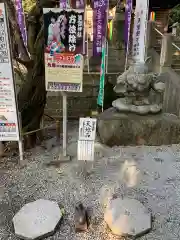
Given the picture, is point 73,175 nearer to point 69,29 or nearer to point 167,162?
point 167,162

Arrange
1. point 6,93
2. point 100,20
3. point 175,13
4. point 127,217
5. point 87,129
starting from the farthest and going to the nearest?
point 175,13, point 100,20, point 6,93, point 87,129, point 127,217

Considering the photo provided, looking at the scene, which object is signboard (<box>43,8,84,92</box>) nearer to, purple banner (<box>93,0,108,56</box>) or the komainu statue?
the komainu statue

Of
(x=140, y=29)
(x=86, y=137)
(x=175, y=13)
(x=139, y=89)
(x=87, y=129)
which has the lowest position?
(x=86, y=137)

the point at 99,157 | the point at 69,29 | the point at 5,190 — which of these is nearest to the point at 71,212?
the point at 5,190

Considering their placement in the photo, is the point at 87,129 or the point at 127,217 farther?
the point at 87,129

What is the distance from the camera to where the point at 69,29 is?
4.42 m

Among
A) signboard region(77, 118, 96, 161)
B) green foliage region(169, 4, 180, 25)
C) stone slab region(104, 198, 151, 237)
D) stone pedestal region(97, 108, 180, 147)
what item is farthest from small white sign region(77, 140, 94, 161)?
green foliage region(169, 4, 180, 25)

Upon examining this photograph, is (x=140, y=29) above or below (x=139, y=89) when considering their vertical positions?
above

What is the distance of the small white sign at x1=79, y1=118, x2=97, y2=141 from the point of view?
A: 172 inches

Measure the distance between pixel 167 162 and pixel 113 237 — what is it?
2072 mm

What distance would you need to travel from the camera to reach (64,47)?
4500 mm

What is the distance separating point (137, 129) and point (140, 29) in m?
3.42

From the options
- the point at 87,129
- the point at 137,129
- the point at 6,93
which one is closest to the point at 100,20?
the point at 137,129

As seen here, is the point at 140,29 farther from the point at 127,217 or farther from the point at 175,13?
the point at 175,13
